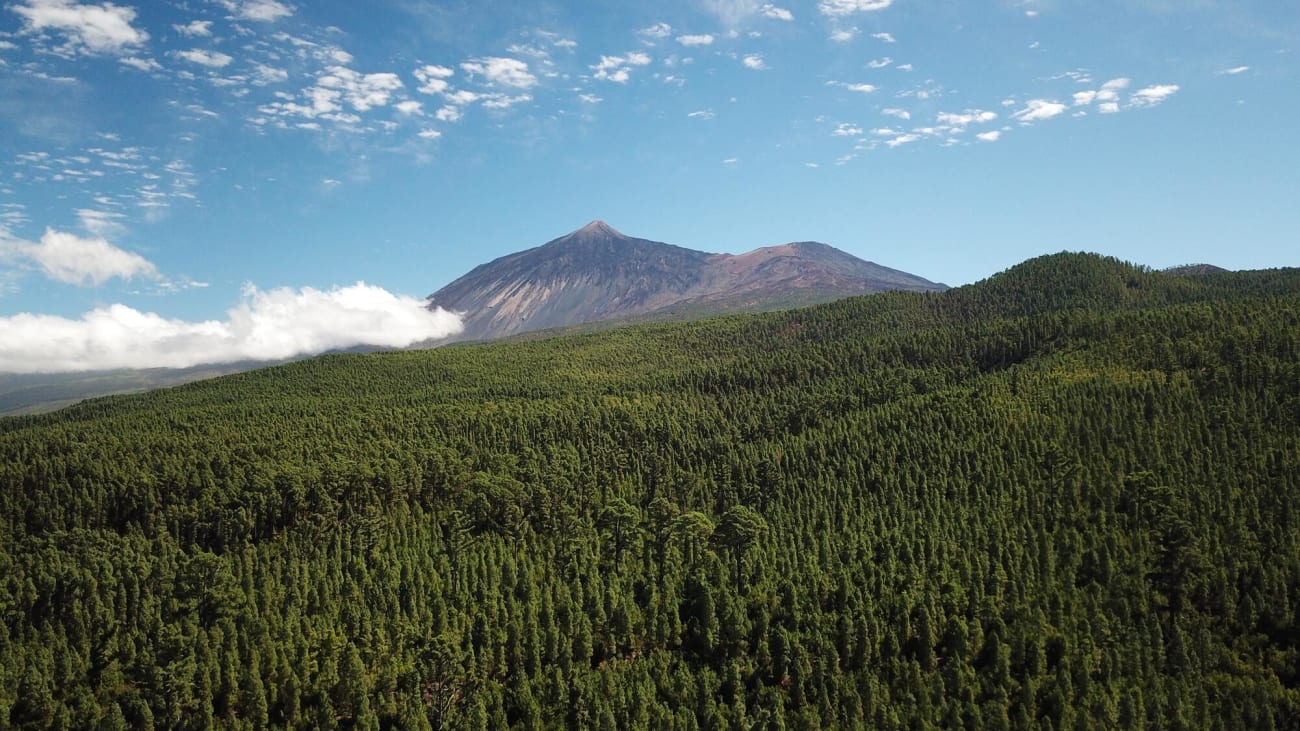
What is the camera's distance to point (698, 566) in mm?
108812

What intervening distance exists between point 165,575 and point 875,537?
96036 millimetres

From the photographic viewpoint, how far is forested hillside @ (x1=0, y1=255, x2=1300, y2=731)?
8281cm

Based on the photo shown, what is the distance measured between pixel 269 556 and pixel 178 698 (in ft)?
111

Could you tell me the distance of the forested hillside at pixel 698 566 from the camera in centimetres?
8281

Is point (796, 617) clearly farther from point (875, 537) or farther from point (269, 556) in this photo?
point (269, 556)

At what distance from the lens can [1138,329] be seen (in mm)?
178750

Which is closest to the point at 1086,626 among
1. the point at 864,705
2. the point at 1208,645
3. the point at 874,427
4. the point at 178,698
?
the point at 1208,645

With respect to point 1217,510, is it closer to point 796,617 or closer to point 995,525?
point 995,525

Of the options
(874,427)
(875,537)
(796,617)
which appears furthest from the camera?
(874,427)

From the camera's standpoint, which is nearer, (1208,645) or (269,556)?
(1208,645)

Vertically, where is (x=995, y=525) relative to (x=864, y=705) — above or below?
above

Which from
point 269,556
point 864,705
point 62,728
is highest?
point 269,556

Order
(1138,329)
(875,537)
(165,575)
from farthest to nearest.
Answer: (1138,329) → (875,537) → (165,575)

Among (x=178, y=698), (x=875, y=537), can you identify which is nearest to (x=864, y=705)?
(x=875, y=537)
